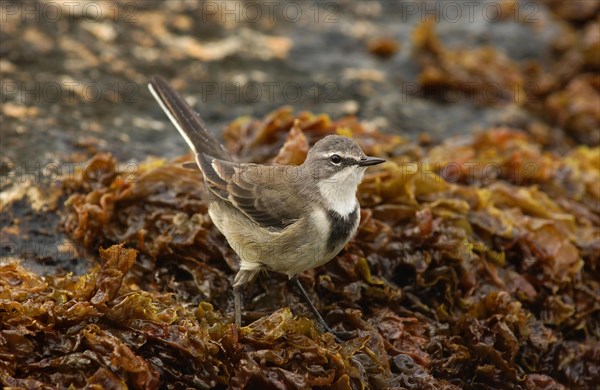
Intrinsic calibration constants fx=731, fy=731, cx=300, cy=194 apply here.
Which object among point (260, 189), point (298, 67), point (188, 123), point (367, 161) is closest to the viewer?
point (367, 161)

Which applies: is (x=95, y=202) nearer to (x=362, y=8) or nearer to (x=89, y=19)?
(x=89, y=19)

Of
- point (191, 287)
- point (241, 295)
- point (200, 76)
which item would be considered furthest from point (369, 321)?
point (200, 76)

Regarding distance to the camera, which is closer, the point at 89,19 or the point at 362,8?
the point at 89,19

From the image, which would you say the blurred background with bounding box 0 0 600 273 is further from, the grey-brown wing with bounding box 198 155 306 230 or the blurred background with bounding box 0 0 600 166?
the grey-brown wing with bounding box 198 155 306 230

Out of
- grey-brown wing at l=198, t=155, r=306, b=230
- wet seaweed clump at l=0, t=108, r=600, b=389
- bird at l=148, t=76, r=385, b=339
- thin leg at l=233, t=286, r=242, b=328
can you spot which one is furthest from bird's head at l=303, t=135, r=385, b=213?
thin leg at l=233, t=286, r=242, b=328

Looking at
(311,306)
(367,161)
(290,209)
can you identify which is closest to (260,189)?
(290,209)

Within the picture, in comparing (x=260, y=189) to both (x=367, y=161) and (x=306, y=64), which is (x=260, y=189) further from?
(x=306, y=64)

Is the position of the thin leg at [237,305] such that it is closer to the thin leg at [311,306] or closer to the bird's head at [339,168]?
the thin leg at [311,306]
